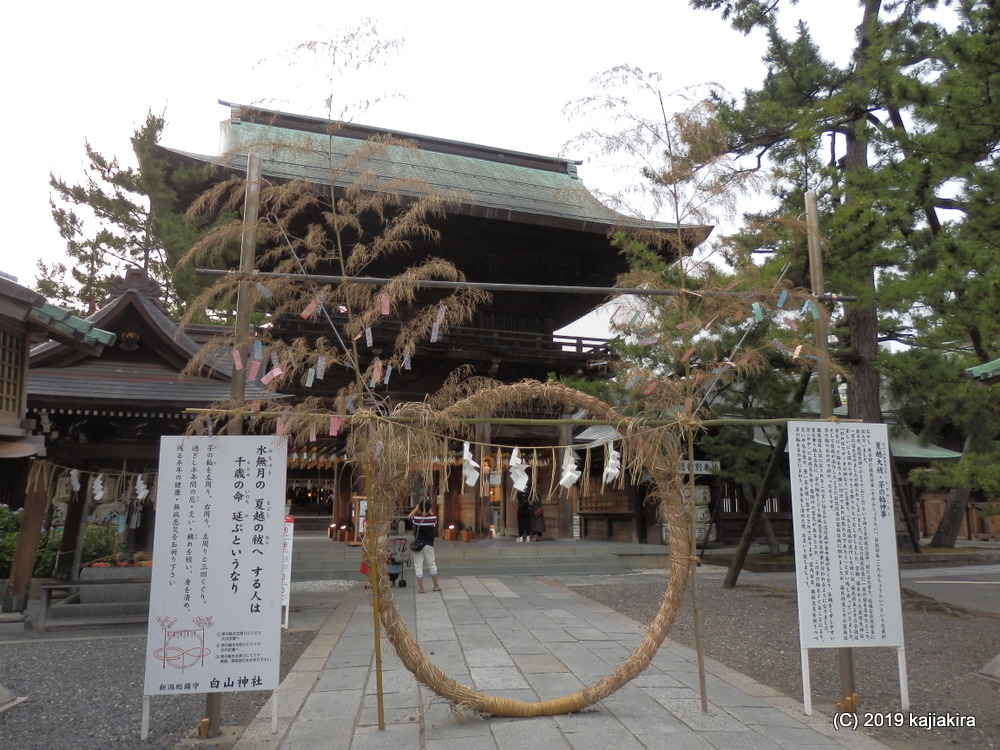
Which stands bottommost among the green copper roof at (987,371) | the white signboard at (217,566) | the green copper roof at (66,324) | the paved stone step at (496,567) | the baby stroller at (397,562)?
the paved stone step at (496,567)

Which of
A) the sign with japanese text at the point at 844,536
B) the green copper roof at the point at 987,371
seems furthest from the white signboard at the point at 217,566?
the green copper roof at the point at 987,371

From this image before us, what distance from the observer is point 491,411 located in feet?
15.5

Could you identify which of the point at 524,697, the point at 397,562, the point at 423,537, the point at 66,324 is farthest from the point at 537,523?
the point at 66,324

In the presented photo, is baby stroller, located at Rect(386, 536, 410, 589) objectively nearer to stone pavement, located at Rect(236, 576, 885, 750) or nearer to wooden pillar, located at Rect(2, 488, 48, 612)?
stone pavement, located at Rect(236, 576, 885, 750)

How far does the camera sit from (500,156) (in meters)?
19.7

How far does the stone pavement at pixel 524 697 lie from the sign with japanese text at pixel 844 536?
0.69 m

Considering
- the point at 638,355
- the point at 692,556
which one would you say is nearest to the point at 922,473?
the point at 638,355

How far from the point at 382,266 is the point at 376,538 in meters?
11.0

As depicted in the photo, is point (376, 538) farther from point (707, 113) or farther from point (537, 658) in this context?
point (707, 113)

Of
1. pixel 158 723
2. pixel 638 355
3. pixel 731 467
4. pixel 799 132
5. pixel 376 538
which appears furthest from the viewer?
pixel 731 467

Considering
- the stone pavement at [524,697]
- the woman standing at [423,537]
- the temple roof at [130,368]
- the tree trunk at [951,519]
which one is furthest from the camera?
the tree trunk at [951,519]

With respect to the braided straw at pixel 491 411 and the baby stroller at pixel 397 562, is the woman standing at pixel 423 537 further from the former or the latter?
the braided straw at pixel 491 411

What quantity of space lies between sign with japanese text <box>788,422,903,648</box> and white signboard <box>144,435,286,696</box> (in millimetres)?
3501

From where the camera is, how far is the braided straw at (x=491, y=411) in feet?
14.1
